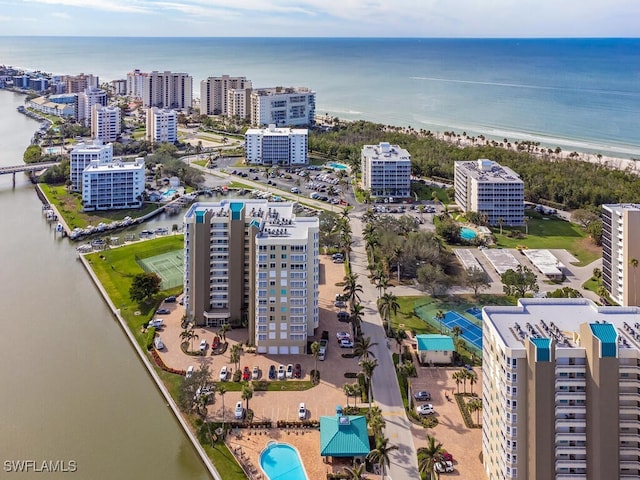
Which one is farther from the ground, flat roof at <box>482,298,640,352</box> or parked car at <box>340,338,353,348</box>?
flat roof at <box>482,298,640,352</box>

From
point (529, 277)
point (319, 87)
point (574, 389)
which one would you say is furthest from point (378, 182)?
point (319, 87)

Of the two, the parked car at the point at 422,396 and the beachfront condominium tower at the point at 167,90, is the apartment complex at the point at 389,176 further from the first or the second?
the beachfront condominium tower at the point at 167,90

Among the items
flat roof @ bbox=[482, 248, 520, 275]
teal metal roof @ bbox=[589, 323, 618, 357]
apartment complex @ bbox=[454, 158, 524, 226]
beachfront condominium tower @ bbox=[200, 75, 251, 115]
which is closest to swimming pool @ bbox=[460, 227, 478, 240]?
flat roof @ bbox=[482, 248, 520, 275]

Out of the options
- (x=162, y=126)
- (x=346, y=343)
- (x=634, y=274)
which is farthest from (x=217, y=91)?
Answer: (x=634, y=274)

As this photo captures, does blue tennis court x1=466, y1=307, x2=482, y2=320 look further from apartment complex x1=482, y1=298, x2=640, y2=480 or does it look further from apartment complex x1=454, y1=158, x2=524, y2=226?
apartment complex x1=454, y1=158, x2=524, y2=226

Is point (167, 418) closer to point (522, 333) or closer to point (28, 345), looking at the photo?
point (28, 345)

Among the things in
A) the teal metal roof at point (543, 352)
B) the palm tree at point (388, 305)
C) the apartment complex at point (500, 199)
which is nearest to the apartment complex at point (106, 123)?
the apartment complex at point (500, 199)

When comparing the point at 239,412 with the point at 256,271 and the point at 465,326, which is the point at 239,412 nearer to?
the point at 256,271
